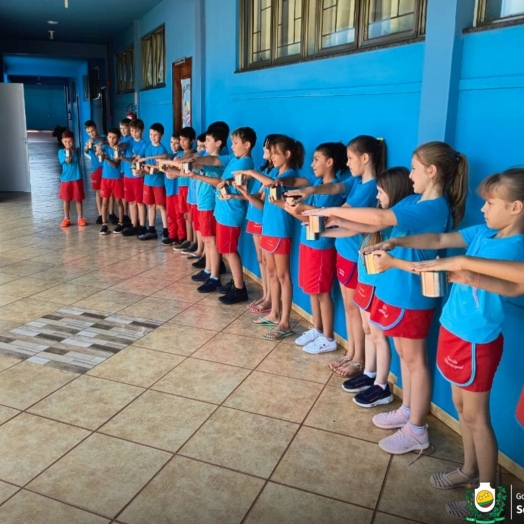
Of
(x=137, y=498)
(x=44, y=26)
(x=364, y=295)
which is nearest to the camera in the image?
(x=137, y=498)

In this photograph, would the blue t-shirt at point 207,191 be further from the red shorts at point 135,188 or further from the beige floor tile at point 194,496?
the beige floor tile at point 194,496

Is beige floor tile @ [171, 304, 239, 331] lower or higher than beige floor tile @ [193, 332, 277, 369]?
higher

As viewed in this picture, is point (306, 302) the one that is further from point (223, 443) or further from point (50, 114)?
point (50, 114)

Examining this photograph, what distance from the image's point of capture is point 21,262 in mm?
5398

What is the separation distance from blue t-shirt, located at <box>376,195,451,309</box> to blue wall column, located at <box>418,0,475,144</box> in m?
0.39

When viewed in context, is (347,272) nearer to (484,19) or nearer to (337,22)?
(484,19)

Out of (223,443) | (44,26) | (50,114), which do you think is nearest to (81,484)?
(223,443)

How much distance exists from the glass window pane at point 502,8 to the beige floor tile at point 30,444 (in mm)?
2636

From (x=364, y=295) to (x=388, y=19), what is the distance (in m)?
1.59

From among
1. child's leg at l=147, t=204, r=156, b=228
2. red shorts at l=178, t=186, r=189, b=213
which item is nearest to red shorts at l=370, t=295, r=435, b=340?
red shorts at l=178, t=186, r=189, b=213

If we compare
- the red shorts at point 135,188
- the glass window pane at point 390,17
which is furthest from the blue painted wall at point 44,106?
the glass window pane at point 390,17

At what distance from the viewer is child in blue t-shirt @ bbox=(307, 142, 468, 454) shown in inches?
84.2

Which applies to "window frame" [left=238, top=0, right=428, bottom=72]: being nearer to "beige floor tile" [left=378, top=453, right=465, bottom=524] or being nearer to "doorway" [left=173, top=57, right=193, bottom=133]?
"doorway" [left=173, top=57, right=193, bottom=133]

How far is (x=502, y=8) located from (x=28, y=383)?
3.02m
